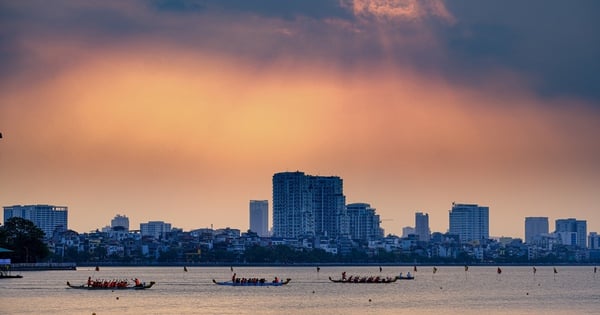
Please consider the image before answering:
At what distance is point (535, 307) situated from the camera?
129375 millimetres

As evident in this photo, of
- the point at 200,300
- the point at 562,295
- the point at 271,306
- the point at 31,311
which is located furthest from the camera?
the point at 562,295

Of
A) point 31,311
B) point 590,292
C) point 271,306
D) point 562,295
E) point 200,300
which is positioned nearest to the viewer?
point 31,311

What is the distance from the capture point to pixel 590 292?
550 ft

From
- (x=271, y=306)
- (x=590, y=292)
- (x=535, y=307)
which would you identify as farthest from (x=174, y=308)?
(x=590, y=292)

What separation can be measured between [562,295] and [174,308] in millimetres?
58646

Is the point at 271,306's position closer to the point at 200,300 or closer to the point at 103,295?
the point at 200,300

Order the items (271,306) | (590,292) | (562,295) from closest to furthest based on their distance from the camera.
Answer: (271,306), (562,295), (590,292)

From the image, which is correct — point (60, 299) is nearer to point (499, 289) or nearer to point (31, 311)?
point (31, 311)

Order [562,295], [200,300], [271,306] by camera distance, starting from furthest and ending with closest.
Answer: [562,295]
[200,300]
[271,306]

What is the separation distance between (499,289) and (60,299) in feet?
221

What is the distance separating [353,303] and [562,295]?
38.0m

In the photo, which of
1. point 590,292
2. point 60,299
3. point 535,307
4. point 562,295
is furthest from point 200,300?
point 590,292

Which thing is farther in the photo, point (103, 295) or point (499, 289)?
point (499, 289)

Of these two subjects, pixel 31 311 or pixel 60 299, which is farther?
pixel 60 299
